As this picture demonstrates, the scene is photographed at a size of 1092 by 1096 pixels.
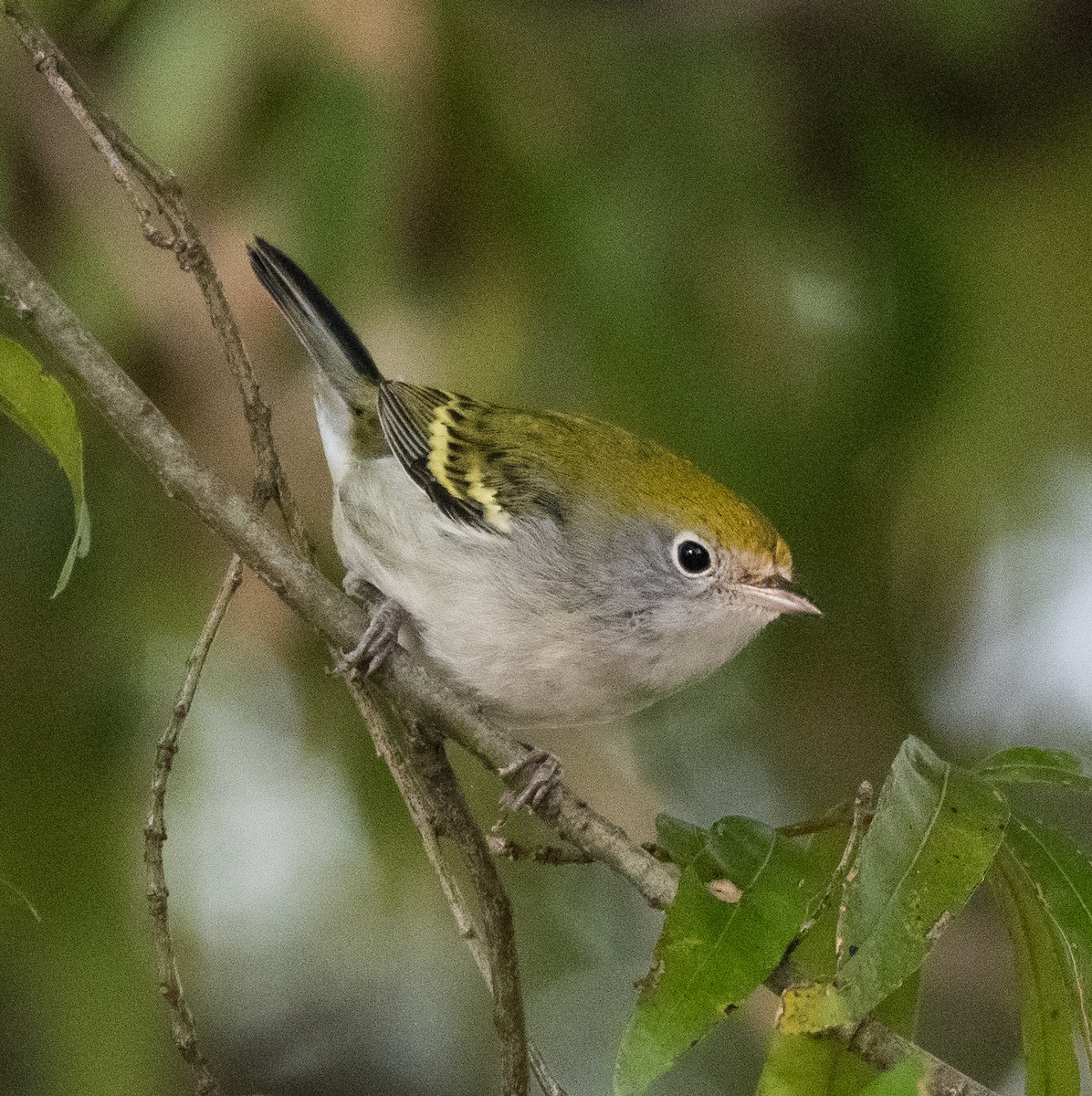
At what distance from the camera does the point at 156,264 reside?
199 cm

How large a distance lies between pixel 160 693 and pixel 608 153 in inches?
40.9

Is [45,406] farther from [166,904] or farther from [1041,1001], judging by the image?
[1041,1001]

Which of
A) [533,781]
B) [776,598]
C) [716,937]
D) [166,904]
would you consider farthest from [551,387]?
[716,937]

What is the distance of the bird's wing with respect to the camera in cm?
155

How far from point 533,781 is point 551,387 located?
0.86 m

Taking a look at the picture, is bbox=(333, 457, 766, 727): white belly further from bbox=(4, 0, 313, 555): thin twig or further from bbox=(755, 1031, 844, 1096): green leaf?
bbox=(755, 1031, 844, 1096): green leaf

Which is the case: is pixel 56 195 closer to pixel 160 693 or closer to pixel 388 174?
pixel 388 174

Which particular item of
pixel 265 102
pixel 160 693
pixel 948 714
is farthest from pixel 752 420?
pixel 160 693

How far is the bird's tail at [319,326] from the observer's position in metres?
1.64

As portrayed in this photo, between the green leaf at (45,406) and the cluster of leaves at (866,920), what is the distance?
56 centimetres

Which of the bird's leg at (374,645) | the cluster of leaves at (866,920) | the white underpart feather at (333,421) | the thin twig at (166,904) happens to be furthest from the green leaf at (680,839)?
the white underpart feather at (333,421)

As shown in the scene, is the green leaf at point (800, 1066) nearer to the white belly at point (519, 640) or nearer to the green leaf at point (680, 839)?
the green leaf at point (680, 839)

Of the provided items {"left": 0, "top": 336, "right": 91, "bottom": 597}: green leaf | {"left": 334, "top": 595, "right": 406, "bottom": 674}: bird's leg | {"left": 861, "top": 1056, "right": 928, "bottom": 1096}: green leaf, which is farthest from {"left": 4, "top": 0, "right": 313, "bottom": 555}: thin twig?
{"left": 861, "top": 1056, "right": 928, "bottom": 1096}: green leaf

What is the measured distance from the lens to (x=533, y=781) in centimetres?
128
